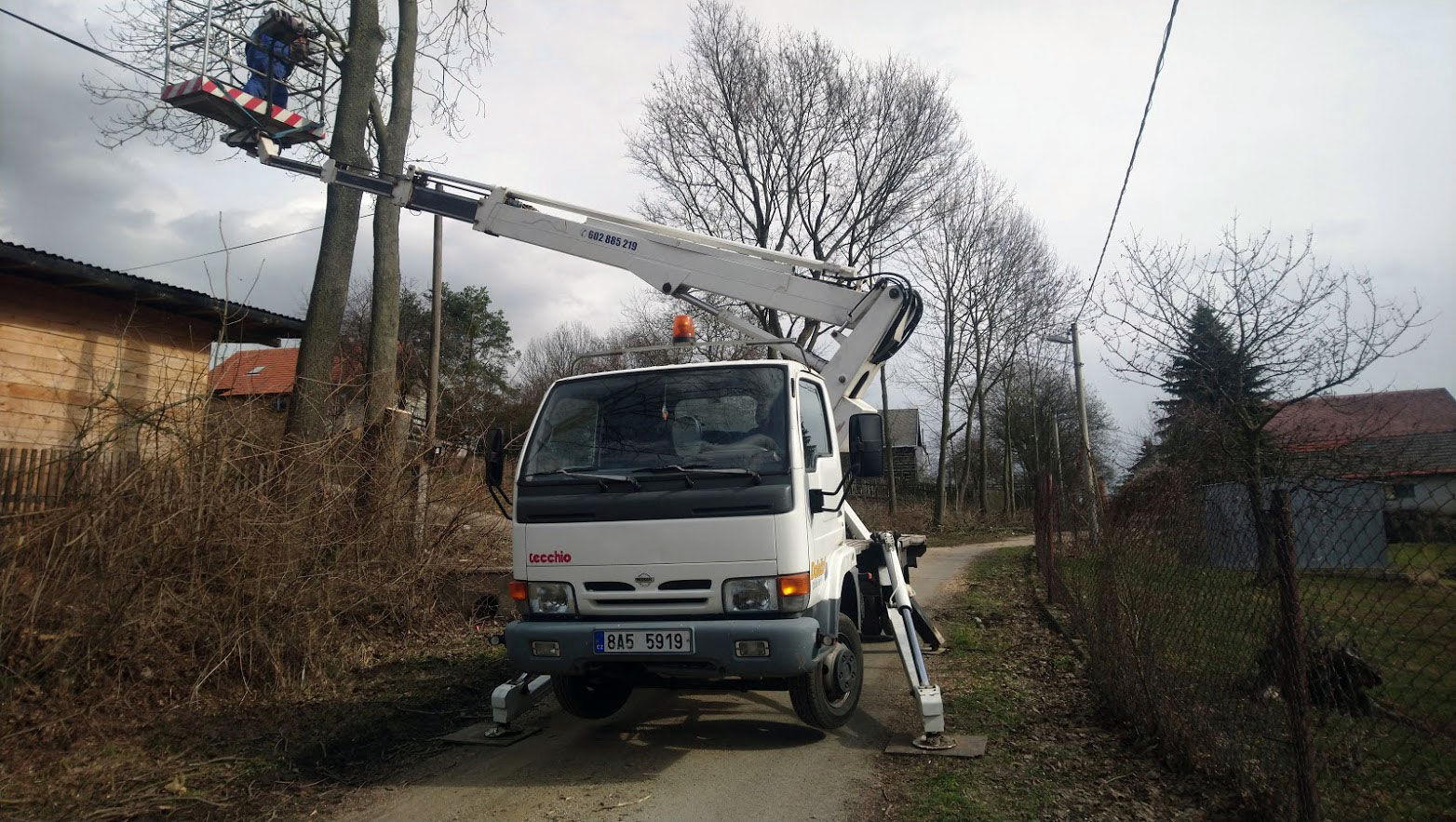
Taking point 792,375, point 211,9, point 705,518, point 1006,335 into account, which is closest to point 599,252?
point 792,375

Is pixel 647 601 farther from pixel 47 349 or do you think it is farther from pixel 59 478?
pixel 47 349

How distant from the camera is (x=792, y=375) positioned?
5.65 metres

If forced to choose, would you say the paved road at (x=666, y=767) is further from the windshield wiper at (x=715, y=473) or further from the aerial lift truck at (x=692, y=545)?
the windshield wiper at (x=715, y=473)

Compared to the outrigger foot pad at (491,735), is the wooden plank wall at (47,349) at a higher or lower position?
higher

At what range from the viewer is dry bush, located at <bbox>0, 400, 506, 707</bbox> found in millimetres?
5672

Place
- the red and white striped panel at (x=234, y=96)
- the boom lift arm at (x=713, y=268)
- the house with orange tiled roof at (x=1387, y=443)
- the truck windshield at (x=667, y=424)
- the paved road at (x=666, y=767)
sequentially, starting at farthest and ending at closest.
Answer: the red and white striped panel at (x=234, y=96) → the boom lift arm at (x=713, y=268) → the truck windshield at (x=667, y=424) → the paved road at (x=666, y=767) → the house with orange tiled roof at (x=1387, y=443)

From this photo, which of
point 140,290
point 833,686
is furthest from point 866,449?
point 140,290

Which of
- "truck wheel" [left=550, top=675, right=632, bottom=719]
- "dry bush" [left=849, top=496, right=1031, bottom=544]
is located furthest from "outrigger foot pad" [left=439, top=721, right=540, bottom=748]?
"dry bush" [left=849, top=496, right=1031, bottom=544]

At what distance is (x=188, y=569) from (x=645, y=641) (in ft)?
12.1

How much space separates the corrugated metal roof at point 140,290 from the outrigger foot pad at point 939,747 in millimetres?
7926

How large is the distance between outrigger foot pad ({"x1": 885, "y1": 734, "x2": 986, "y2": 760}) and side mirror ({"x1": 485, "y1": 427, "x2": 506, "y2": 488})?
3215 mm

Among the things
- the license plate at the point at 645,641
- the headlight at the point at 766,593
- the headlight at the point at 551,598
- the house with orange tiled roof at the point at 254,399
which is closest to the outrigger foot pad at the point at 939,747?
the headlight at the point at 766,593

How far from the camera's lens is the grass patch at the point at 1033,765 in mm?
4430

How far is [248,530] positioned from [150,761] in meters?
1.76
